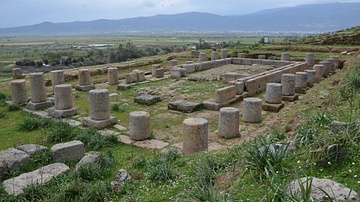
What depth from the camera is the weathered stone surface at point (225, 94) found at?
12.8m

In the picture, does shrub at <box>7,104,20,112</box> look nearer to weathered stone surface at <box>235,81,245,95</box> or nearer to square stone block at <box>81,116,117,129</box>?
square stone block at <box>81,116,117,129</box>

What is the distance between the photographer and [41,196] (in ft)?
18.8

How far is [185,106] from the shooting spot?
12.5m

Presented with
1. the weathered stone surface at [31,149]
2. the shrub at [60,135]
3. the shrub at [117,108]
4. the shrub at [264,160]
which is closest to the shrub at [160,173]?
the shrub at [264,160]

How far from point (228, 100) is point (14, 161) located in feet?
27.8

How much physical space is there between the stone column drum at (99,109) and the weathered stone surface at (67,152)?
278 centimetres

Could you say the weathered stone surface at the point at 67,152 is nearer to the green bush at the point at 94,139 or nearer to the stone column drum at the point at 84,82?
the green bush at the point at 94,139

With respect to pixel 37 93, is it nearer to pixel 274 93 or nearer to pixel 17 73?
pixel 17 73

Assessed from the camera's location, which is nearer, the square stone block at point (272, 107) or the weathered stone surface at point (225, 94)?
the square stone block at point (272, 107)

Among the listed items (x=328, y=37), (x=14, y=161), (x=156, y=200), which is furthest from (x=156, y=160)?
(x=328, y=37)

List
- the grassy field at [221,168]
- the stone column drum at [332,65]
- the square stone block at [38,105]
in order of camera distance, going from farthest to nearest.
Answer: the stone column drum at [332,65] < the square stone block at [38,105] < the grassy field at [221,168]

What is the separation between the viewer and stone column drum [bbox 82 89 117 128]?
35.3ft

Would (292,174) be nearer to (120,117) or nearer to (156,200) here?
(156,200)

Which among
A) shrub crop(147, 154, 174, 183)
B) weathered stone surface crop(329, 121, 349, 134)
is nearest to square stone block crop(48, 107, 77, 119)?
shrub crop(147, 154, 174, 183)
